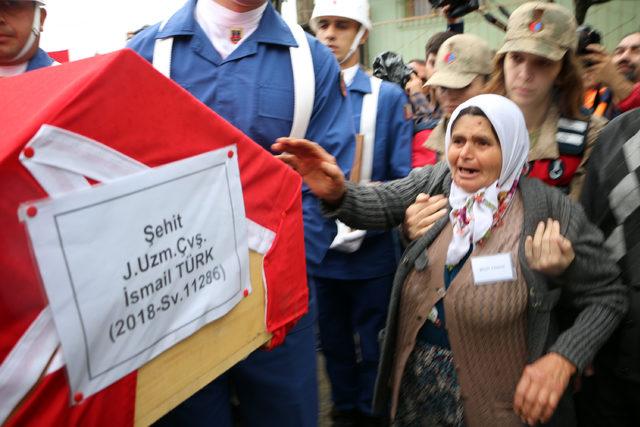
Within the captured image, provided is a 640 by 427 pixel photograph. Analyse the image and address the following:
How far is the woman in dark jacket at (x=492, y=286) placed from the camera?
164cm

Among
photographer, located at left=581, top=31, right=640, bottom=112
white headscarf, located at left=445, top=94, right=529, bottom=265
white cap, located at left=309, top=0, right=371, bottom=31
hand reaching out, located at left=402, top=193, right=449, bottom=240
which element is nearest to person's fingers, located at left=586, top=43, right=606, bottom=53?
photographer, located at left=581, top=31, right=640, bottom=112

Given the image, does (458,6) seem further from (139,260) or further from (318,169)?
(139,260)

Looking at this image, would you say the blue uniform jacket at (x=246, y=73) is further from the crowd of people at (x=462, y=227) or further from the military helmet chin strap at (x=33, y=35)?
the military helmet chin strap at (x=33, y=35)

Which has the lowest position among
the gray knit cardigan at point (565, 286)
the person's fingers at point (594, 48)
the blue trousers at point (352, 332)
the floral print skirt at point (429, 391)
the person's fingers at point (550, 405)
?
the blue trousers at point (352, 332)

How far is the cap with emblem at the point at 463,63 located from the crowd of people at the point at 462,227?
0.55 m

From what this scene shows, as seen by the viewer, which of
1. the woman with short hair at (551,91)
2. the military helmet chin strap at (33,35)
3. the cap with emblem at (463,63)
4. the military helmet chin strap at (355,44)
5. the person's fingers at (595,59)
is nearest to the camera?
the military helmet chin strap at (33,35)

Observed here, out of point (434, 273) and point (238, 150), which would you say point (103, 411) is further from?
point (434, 273)

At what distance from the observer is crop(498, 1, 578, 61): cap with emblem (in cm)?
217

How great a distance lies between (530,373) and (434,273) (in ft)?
1.40

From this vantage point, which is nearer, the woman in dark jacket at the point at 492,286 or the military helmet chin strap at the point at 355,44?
the woman in dark jacket at the point at 492,286

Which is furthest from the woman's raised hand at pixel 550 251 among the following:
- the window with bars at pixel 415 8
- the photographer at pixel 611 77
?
the window with bars at pixel 415 8

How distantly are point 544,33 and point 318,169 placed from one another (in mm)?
1204

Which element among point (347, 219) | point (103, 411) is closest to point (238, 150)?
point (103, 411)

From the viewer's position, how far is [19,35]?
75.4 inches
